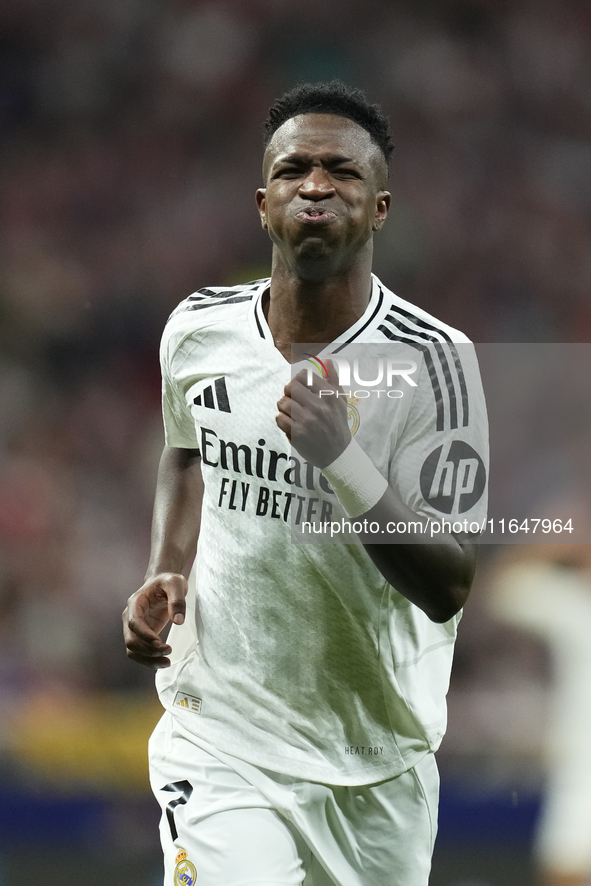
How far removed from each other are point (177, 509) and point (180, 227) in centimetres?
308

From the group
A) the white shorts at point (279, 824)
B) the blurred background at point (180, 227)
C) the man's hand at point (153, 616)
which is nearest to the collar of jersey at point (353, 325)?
the man's hand at point (153, 616)

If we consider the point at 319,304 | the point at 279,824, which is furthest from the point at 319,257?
the point at 279,824

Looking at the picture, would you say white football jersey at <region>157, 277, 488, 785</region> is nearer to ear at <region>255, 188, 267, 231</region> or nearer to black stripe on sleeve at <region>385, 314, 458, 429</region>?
black stripe on sleeve at <region>385, 314, 458, 429</region>

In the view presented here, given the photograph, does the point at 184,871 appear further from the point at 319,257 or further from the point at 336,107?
the point at 336,107

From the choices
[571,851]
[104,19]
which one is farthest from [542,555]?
[104,19]

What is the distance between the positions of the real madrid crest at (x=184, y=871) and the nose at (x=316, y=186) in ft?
4.19

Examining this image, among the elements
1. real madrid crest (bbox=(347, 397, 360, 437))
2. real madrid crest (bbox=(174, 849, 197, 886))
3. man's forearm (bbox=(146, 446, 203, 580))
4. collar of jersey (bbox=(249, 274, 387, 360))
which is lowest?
real madrid crest (bbox=(174, 849, 197, 886))

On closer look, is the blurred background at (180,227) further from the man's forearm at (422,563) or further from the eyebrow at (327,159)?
the eyebrow at (327,159)

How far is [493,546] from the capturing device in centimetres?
474

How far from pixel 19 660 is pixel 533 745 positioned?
214cm

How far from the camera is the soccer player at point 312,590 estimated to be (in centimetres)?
211

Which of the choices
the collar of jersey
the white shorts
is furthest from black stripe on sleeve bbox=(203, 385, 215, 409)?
the white shorts

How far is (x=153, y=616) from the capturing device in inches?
88.4

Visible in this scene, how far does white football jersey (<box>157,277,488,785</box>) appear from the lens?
2129 mm
